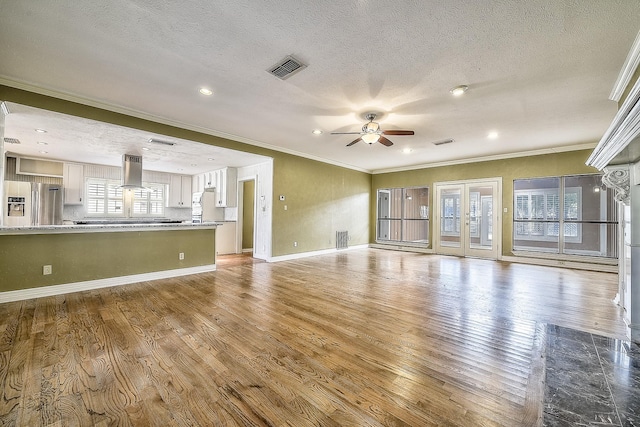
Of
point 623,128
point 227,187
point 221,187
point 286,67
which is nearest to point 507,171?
point 623,128

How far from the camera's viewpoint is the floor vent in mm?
8152

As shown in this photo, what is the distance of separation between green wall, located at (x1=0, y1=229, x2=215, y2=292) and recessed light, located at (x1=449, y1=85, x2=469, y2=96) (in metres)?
4.94

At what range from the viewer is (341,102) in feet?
12.0

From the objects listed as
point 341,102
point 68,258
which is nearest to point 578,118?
point 341,102

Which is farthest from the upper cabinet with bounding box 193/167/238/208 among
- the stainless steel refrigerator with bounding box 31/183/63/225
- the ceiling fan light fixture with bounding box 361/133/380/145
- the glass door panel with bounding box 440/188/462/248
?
the glass door panel with bounding box 440/188/462/248

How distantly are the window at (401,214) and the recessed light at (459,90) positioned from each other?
5871 mm

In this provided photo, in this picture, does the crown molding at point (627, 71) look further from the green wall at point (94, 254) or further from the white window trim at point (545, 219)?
the green wall at point (94, 254)

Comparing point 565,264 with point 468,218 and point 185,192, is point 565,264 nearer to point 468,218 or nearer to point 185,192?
point 468,218

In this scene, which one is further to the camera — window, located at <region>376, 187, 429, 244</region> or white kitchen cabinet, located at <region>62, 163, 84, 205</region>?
window, located at <region>376, 187, 429, 244</region>

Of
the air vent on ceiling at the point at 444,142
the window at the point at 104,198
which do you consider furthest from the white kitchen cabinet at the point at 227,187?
the air vent on ceiling at the point at 444,142

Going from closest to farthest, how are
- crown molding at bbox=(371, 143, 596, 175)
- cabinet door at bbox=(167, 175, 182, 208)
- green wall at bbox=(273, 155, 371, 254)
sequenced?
crown molding at bbox=(371, 143, 596, 175), green wall at bbox=(273, 155, 371, 254), cabinet door at bbox=(167, 175, 182, 208)

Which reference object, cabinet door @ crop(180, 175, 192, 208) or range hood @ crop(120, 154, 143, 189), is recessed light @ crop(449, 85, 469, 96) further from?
cabinet door @ crop(180, 175, 192, 208)

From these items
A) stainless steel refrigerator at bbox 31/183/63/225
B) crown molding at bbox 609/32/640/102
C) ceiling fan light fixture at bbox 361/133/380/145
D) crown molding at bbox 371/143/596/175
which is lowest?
stainless steel refrigerator at bbox 31/183/63/225

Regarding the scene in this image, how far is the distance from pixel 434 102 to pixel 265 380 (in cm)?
388
